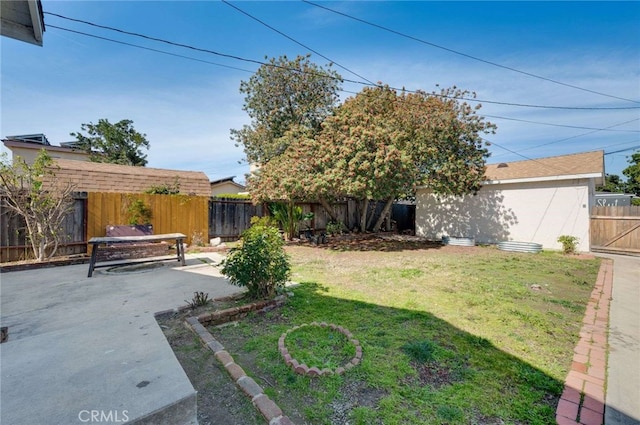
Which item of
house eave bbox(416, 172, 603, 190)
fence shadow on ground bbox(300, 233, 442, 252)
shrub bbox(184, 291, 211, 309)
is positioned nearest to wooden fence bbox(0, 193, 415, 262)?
fence shadow on ground bbox(300, 233, 442, 252)

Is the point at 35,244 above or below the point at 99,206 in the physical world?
below

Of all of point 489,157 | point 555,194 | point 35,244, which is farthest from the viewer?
point 489,157

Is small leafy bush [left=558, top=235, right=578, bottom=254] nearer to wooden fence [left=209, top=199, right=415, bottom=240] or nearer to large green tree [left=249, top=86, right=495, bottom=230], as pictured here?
large green tree [left=249, top=86, right=495, bottom=230]

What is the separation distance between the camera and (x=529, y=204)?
1005cm

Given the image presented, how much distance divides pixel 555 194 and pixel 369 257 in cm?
718

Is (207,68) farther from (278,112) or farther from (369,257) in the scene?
(278,112)

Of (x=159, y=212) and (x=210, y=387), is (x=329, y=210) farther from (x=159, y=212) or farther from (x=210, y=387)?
(x=210, y=387)

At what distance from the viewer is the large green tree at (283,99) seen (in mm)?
14156

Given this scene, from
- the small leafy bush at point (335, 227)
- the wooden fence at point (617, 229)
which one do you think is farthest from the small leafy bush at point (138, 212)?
the wooden fence at point (617, 229)

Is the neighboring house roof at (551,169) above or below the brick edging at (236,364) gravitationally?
above

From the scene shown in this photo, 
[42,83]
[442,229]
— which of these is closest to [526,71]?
[442,229]

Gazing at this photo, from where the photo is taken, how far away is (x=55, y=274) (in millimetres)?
5539

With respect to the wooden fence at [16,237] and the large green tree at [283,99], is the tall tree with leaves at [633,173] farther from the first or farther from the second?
the wooden fence at [16,237]

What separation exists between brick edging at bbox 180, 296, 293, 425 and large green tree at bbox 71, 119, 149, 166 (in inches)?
918
